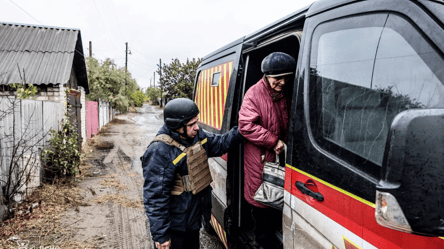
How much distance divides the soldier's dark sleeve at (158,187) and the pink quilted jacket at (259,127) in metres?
0.65

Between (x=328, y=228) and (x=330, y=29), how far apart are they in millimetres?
1084

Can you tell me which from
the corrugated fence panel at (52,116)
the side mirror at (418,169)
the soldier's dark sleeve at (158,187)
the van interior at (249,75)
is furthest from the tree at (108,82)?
the side mirror at (418,169)

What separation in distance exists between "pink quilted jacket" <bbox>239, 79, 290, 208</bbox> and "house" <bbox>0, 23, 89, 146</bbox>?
6.97m

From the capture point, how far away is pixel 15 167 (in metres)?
4.46

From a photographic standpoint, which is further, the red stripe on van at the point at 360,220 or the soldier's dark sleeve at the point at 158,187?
the soldier's dark sleeve at the point at 158,187

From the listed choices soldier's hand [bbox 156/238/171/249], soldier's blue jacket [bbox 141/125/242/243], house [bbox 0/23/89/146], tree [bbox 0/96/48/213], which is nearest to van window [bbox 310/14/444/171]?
soldier's blue jacket [bbox 141/125/242/243]

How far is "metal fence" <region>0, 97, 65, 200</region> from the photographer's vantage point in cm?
429

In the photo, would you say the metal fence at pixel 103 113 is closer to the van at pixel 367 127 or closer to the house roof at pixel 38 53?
the house roof at pixel 38 53

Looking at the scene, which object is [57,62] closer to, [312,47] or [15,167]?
[15,167]

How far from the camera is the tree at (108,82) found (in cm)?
2050

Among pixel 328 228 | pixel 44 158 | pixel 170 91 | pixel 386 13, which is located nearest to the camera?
pixel 386 13

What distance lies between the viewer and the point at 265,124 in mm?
2271

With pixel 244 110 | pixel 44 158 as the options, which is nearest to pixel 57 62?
pixel 44 158

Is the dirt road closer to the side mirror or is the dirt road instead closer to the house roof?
the house roof
